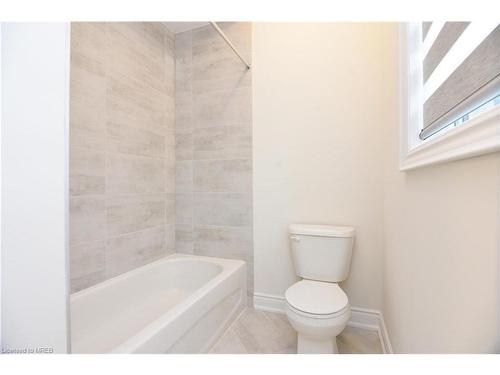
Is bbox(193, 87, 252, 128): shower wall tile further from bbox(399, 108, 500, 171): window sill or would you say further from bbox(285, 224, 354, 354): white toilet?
bbox(399, 108, 500, 171): window sill

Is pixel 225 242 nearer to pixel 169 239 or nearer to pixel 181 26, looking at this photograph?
pixel 169 239

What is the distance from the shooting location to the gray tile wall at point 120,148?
4.21ft

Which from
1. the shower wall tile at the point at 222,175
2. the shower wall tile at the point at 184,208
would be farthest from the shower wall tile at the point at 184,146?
the shower wall tile at the point at 184,208

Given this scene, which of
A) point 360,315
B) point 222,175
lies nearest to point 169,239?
point 222,175

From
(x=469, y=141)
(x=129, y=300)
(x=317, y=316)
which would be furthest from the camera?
(x=129, y=300)

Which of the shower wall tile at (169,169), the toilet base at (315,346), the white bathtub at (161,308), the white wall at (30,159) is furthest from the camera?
the shower wall tile at (169,169)

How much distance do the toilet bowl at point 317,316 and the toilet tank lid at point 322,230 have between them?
0.34 m

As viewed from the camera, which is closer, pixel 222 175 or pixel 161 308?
pixel 161 308

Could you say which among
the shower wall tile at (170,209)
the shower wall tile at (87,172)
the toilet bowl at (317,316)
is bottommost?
the toilet bowl at (317,316)

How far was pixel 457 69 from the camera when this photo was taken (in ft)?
2.04

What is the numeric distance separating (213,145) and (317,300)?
1342mm

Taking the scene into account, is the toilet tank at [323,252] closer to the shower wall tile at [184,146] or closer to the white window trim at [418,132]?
the white window trim at [418,132]

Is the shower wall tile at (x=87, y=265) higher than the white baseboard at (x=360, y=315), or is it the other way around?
the shower wall tile at (x=87, y=265)
